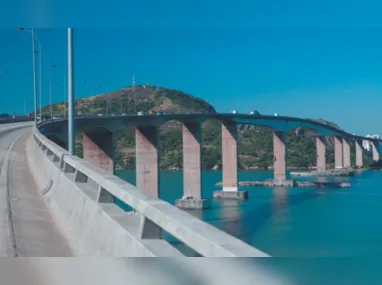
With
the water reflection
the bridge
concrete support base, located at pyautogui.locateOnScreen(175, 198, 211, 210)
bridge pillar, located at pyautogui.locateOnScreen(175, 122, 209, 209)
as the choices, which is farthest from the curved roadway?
bridge pillar, located at pyautogui.locateOnScreen(175, 122, 209, 209)

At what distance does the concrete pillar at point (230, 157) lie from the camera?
211ft

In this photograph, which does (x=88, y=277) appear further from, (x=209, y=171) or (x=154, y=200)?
(x=209, y=171)

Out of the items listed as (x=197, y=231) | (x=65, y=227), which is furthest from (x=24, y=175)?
(x=197, y=231)

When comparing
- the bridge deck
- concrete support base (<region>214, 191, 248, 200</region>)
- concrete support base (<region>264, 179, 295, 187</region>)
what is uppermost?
the bridge deck

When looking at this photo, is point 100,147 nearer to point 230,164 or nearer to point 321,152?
point 230,164

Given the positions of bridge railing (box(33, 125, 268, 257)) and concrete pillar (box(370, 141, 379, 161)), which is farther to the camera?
concrete pillar (box(370, 141, 379, 161))

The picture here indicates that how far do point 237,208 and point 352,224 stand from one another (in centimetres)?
1541

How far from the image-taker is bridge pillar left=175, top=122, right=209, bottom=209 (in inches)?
2182

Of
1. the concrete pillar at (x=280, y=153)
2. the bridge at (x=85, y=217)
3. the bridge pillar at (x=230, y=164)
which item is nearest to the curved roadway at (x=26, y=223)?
the bridge at (x=85, y=217)

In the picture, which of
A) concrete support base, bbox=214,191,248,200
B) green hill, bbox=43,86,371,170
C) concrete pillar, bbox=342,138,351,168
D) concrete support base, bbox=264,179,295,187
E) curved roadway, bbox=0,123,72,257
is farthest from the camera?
concrete pillar, bbox=342,138,351,168

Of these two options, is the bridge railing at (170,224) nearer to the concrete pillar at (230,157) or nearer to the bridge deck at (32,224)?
the bridge deck at (32,224)

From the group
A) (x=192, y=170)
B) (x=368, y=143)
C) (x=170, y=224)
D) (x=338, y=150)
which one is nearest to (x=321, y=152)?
(x=338, y=150)

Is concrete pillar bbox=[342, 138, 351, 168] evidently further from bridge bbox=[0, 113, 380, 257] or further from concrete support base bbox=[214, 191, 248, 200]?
bridge bbox=[0, 113, 380, 257]

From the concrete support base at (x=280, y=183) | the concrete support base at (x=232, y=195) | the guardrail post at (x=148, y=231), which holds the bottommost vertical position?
the concrete support base at (x=232, y=195)
